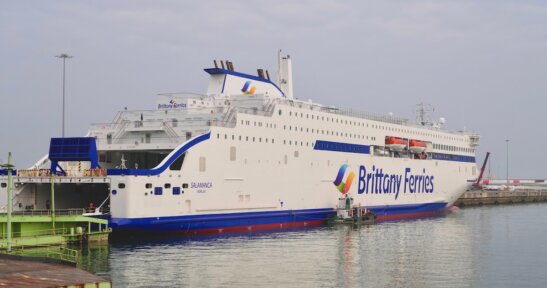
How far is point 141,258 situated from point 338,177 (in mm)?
18050

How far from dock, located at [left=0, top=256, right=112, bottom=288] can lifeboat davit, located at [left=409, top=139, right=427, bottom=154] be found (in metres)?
34.9

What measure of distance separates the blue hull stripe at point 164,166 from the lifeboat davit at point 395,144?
17508 millimetres

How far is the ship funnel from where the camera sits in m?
44.4

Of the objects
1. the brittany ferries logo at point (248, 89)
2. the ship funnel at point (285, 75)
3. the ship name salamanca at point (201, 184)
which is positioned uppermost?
the ship funnel at point (285, 75)

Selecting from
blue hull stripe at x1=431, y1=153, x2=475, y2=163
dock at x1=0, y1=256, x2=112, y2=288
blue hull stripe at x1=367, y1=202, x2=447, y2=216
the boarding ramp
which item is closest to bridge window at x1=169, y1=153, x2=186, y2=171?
the boarding ramp

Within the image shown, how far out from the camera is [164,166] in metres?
29.6

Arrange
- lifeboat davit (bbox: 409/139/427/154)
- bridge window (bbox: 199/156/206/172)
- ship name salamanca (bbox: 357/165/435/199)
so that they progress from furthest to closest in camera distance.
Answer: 1. lifeboat davit (bbox: 409/139/427/154)
2. ship name salamanca (bbox: 357/165/435/199)
3. bridge window (bbox: 199/156/206/172)

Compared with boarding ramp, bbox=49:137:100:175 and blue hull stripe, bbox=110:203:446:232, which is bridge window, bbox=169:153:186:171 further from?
boarding ramp, bbox=49:137:100:175

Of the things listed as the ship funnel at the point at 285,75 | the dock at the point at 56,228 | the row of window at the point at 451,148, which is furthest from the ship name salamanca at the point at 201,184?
the row of window at the point at 451,148

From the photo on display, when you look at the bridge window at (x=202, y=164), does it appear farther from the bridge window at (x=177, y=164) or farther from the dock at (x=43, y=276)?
the dock at (x=43, y=276)

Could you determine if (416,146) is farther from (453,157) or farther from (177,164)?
(177,164)

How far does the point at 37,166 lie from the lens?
3297 centimetres

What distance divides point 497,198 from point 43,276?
73463 millimetres

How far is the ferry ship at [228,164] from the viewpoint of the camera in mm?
29766
